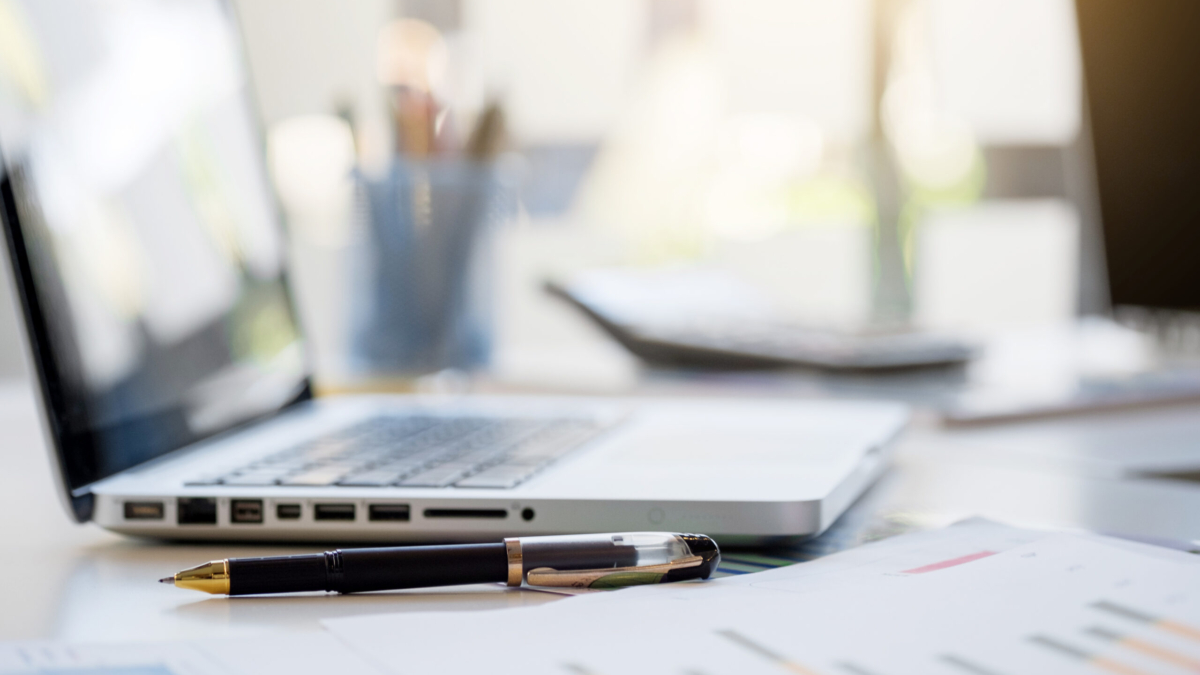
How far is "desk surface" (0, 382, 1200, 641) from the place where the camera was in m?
0.38

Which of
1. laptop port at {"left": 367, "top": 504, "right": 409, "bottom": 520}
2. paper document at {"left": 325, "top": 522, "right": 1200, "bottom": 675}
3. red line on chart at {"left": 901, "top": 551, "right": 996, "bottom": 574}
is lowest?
red line on chart at {"left": 901, "top": 551, "right": 996, "bottom": 574}

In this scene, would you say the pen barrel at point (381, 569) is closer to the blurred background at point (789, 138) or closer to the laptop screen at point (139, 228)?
the laptop screen at point (139, 228)

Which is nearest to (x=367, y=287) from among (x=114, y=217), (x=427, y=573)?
(x=114, y=217)

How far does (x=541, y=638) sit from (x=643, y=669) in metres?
0.04

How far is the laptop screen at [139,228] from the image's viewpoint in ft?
1.57

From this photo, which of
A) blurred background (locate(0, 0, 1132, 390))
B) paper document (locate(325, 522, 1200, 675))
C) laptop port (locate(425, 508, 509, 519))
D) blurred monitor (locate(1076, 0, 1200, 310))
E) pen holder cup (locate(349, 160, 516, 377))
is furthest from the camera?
Answer: blurred background (locate(0, 0, 1132, 390))

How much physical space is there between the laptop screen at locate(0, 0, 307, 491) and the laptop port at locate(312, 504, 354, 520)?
Answer: 100 mm

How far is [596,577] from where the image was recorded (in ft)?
1.30

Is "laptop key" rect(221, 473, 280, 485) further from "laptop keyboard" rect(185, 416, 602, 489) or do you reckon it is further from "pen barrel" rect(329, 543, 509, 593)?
"pen barrel" rect(329, 543, 509, 593)

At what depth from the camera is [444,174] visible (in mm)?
1110

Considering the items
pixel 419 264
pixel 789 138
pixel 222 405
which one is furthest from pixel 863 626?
pixel 789 138

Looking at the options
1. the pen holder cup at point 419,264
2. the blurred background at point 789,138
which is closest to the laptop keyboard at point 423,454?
the pen holder cup at point 419,264

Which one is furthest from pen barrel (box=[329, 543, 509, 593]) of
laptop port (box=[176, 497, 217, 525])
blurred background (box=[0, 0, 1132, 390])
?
blurred background (box=[0, 0, 1132, 390])

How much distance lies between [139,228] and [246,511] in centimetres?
20
